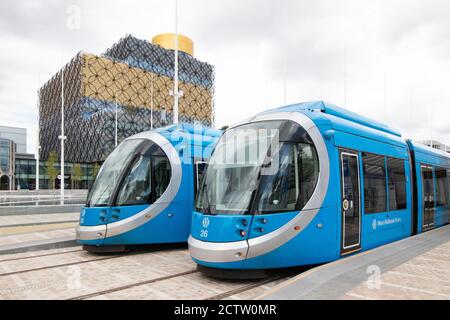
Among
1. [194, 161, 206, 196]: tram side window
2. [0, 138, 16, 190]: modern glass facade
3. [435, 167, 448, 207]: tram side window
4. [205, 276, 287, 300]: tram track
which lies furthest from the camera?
[0, 138, 16, 190]: modern glass facade

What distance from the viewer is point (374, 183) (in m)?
8.38

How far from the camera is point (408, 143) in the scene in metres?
11.3

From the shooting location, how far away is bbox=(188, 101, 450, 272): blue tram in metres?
6.22

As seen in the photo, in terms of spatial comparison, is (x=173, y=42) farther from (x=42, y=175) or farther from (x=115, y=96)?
(x=42, y=175)

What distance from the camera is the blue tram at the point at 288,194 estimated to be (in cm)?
622

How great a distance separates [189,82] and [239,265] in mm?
71485

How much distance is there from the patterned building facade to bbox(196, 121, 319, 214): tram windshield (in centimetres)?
5141

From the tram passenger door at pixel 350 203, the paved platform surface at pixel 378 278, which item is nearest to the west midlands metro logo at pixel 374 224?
the paved platform surface at pixel 378 278

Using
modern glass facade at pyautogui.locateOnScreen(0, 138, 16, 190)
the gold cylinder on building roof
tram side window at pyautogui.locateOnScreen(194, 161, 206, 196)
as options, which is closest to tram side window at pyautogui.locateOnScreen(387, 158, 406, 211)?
tram side window at pyautogui.locateOnScreen(194, 161, 206, 196)

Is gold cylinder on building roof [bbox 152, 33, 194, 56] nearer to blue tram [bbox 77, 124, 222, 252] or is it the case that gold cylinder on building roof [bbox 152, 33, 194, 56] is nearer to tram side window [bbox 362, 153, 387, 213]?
blue tram [bbox 77, 124, 222, 252]

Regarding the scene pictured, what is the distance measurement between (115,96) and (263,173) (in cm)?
6405

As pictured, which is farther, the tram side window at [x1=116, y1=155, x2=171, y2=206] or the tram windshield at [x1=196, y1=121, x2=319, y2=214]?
the tram side window at [x1=116, y1=155, x2=171, y2=206]

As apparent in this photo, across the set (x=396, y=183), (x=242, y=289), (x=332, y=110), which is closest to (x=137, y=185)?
(x=242, y=289)

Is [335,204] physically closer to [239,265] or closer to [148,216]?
[239,265]
